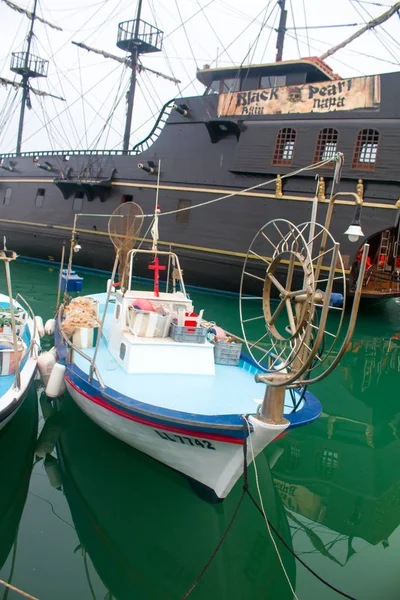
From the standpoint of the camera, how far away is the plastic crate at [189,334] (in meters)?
7.71

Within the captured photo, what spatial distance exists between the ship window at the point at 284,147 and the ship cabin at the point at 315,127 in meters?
0.03

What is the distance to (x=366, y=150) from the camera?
55.2 ft

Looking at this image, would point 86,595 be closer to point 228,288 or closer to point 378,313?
point 228,288

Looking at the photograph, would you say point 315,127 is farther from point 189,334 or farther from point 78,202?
point 189,334

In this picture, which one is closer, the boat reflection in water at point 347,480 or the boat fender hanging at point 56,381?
the boat reflection in water at point 347,480

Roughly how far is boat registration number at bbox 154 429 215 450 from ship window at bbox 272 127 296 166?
1465 centimetres

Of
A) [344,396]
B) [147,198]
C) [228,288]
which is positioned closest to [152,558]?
[344,396]

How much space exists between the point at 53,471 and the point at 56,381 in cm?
199

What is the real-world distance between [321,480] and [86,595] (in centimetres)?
379

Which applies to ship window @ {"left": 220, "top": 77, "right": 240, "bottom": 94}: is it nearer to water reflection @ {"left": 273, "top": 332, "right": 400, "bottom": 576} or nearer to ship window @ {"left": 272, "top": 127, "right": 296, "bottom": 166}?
ship window @ {"left": 272, "top": 127, "right": 296, "bottom": 166}

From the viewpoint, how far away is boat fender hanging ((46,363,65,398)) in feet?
27.1

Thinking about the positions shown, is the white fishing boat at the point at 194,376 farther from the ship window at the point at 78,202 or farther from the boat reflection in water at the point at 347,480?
the ship window at the point at 78,202

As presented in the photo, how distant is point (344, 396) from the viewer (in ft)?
34.7

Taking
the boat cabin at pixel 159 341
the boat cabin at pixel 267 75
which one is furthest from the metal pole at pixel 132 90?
the boat cabin at pixel 159 341
